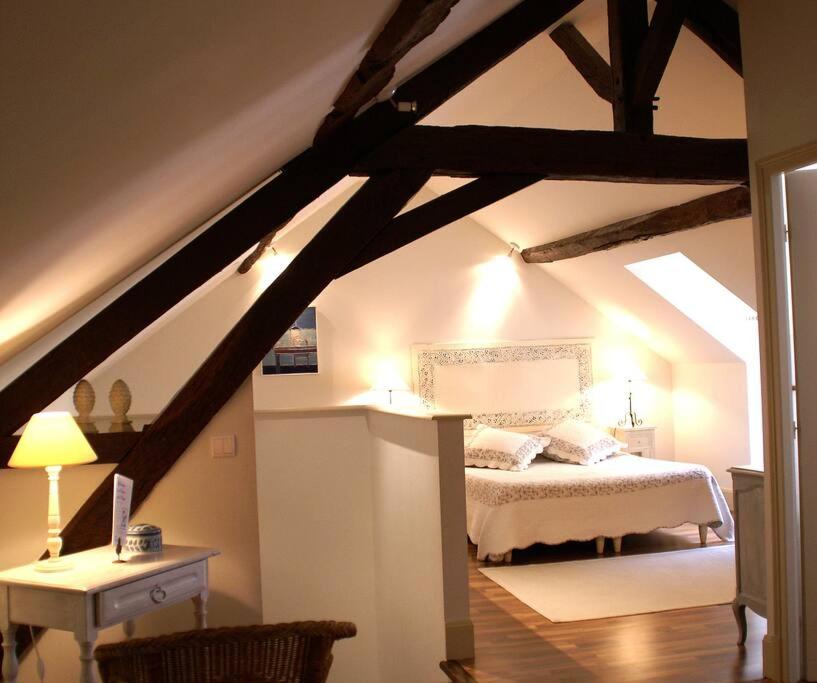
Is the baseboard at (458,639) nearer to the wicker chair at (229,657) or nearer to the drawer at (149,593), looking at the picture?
the drawer at (149,593)

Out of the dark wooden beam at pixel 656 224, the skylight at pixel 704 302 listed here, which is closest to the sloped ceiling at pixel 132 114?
the dark wooden beam at pixel 656 224

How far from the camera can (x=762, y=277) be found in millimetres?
3488

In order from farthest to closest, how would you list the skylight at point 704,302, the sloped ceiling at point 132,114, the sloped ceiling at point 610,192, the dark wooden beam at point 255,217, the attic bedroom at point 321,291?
the skylight at point 704,302 → the sloped ceiling at point 610,192 → the dark wooden beam at point 255,217 → the attic bedroom at point 321,291 → the sloped ceiling at point 132,114

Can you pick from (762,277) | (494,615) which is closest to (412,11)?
(762,277)

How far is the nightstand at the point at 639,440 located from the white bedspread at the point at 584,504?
160 centimetres

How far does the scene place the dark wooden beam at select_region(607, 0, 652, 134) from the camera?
415 cm

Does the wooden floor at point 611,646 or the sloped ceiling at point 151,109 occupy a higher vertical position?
the sloped ceiling at point 151,109

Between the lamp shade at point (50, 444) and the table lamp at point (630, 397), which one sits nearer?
the lamp shade at point (50, 444)

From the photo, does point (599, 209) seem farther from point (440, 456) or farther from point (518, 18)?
point (440, 456)

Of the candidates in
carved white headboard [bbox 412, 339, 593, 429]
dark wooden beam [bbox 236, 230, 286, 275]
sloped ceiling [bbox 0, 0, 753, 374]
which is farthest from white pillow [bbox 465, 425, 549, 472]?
sloped ceiling [bbox 0, 0, 753, 374]

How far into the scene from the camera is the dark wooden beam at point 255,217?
3.27 meters

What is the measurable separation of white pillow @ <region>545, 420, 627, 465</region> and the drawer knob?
4314 mm

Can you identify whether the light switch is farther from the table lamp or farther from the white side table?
the table lamp

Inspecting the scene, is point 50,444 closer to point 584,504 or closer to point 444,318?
point 584,504
